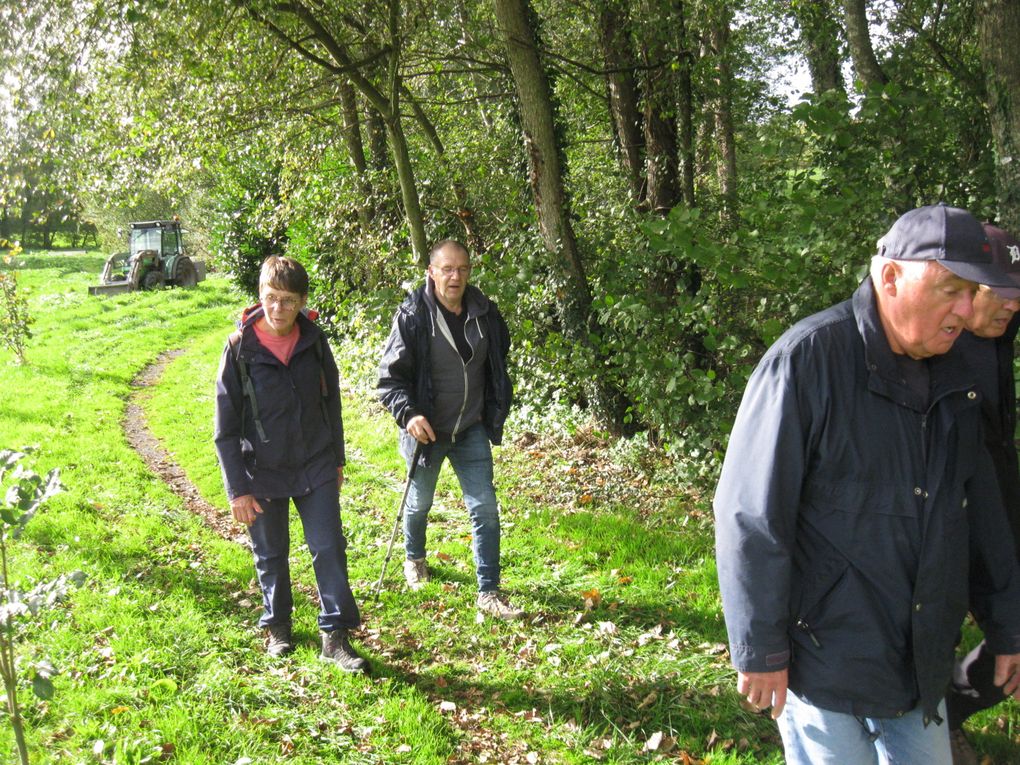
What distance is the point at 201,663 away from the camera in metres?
4.97

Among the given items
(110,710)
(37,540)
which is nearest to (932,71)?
(110,710)

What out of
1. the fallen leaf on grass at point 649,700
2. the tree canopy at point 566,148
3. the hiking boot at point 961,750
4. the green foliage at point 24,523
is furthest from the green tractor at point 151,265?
the hiking boot at point 961,750

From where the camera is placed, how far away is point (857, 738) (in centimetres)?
238

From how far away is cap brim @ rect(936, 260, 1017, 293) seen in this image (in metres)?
2.14

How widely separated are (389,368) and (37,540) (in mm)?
3878

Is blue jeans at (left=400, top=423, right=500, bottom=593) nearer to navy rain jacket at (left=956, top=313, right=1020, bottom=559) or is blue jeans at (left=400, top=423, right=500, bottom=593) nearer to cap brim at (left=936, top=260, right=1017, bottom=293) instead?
navy rain jacket at (left=956, top=313, right=1020, bottom=559)

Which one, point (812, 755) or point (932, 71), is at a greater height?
point (932, 71)

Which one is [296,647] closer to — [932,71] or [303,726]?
[303,726]

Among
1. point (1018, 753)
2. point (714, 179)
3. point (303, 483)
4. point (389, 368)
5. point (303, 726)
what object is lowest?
point (1018, 753)

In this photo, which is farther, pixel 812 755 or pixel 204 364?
pixel 204 364

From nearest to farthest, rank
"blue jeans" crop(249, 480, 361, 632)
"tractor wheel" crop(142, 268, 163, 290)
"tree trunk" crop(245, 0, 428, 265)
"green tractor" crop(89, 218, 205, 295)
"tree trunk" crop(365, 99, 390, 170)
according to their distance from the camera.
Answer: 1. "blue jeans" crop(249, 480, 361, 632)
2. "tree trunk" crop(245, 0, 428, 265)
3. "tree trunk" crop(365, 99, 390, 170)
4. "green tractor" crop(89, 218, 205, 295)
5. "tractor wheel" crop(142, 268, 163, 290)

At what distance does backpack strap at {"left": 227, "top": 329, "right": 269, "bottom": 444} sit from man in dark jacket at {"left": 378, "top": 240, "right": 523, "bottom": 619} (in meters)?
0.84

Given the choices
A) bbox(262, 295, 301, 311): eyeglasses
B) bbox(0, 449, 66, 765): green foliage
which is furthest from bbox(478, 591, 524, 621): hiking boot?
bbox(0, 449, 66, 765): green foliage

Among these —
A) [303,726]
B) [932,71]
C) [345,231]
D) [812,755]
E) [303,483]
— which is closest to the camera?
[812,755]
